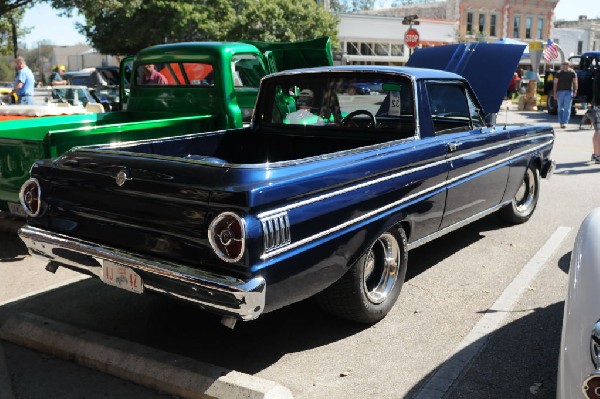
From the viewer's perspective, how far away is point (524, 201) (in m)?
6.98

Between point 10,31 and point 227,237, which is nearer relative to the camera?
point 227,237

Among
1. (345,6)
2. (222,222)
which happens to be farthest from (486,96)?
(345,6)

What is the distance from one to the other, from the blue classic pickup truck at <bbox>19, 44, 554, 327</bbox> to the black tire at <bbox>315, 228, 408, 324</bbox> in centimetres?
1

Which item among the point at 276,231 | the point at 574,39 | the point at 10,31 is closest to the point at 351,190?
the point at 276,231

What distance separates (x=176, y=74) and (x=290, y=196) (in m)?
5.05

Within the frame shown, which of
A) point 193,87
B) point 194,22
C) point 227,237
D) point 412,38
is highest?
point 194,22

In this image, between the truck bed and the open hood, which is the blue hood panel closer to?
the open hood

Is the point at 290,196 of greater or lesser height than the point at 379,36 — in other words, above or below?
below

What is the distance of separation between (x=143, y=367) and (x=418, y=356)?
1651 mm

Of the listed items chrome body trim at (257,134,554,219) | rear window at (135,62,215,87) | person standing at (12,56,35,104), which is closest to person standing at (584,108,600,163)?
chrome body trim at (257,134,554,219)

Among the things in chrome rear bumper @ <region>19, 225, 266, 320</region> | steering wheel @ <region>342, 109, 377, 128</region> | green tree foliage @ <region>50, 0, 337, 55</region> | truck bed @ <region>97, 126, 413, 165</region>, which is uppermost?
green tree foliage @ <region>50, 0, 337, 55</region>

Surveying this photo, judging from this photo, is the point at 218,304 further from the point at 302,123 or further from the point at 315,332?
the point at 302,123

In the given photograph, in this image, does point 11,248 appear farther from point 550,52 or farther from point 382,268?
point 550,52

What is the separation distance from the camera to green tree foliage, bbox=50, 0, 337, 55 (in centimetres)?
2564
